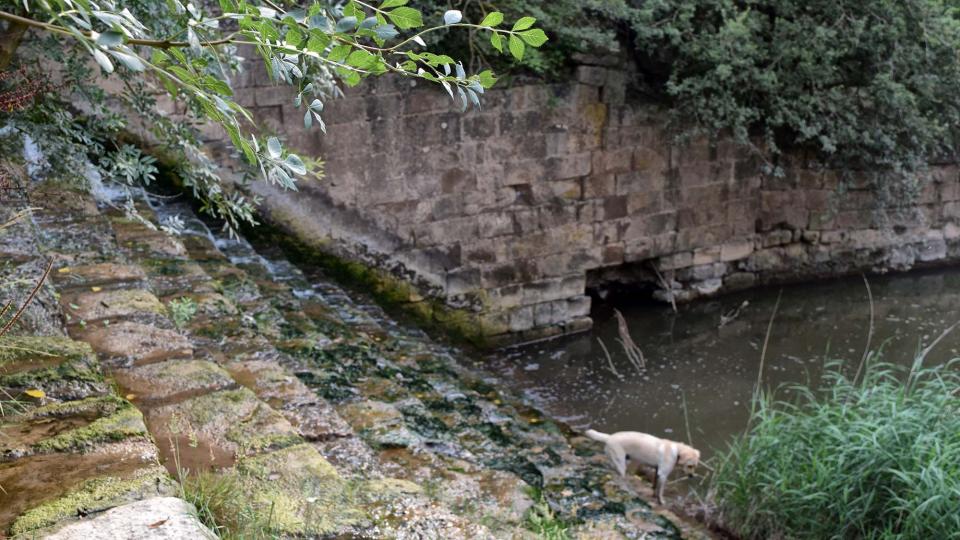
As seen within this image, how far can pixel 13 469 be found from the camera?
71.4 inches

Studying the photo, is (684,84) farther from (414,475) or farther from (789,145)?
(414,475)

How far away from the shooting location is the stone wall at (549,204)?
21.0 ft

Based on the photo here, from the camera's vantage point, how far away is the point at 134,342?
284 centimetres

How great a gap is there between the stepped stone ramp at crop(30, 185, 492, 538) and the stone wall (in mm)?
2417

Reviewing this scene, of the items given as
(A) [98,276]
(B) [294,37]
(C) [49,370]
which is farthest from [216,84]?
(A) [98,276]

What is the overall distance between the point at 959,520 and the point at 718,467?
4.45ft

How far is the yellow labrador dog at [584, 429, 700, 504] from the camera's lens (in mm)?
4582

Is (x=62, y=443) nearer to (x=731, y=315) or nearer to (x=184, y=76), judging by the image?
(x=184, y=76)

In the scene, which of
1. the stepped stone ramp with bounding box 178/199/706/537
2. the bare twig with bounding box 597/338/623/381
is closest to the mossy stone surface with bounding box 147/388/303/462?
the stepped stone ramp with bounding box 178/199/706/537

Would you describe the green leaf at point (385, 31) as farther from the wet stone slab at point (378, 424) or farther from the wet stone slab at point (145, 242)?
the wet stone slab at point (145, 242)

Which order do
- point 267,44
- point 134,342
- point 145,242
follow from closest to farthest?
point 267,44 < point 134,342 < point 145,242

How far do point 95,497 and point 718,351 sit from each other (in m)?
5.99

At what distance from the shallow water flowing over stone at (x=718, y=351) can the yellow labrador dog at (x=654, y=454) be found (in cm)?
89

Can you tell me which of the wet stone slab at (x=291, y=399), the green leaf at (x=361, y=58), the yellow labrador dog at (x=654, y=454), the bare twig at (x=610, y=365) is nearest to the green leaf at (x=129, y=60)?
the green leaf at (x=361, y=58)
